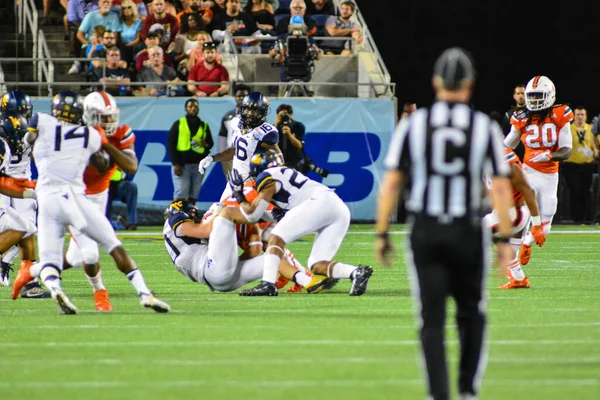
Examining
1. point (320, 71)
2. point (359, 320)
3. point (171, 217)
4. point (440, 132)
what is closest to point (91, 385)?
point (440, 132)

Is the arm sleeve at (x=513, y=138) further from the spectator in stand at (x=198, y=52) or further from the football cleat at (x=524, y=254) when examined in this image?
the spectator in stand at (x=198, y=52)

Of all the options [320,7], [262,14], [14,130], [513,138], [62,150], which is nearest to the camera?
[62,150]

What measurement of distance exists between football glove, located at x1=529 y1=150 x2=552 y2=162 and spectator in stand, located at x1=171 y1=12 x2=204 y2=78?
8514mm

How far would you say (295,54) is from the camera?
727 inches

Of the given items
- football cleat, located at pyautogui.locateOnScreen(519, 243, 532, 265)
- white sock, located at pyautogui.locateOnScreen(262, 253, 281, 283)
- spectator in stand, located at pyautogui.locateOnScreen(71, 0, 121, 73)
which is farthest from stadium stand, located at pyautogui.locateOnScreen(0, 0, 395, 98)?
white sock, located at pyautogui.locateOnScreen(262, 253, 281, 283)

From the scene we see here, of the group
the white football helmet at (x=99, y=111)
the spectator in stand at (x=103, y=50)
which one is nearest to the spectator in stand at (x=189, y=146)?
the spectator in stand at (x=103, y=50)

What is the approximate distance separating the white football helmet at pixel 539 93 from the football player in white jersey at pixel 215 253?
2928mm

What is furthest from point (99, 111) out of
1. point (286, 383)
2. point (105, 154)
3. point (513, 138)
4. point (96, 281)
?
point (513, 138)

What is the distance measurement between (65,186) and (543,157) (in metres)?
5.26

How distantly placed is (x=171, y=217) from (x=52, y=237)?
190 centimetres

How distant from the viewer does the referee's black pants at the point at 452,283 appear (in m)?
5.16

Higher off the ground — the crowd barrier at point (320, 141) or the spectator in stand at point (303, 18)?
the spectator in stand at point (303, 18)

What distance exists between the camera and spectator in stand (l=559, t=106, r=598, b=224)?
768 inches

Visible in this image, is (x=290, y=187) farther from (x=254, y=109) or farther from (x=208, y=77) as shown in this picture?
(x=208, y=77)
